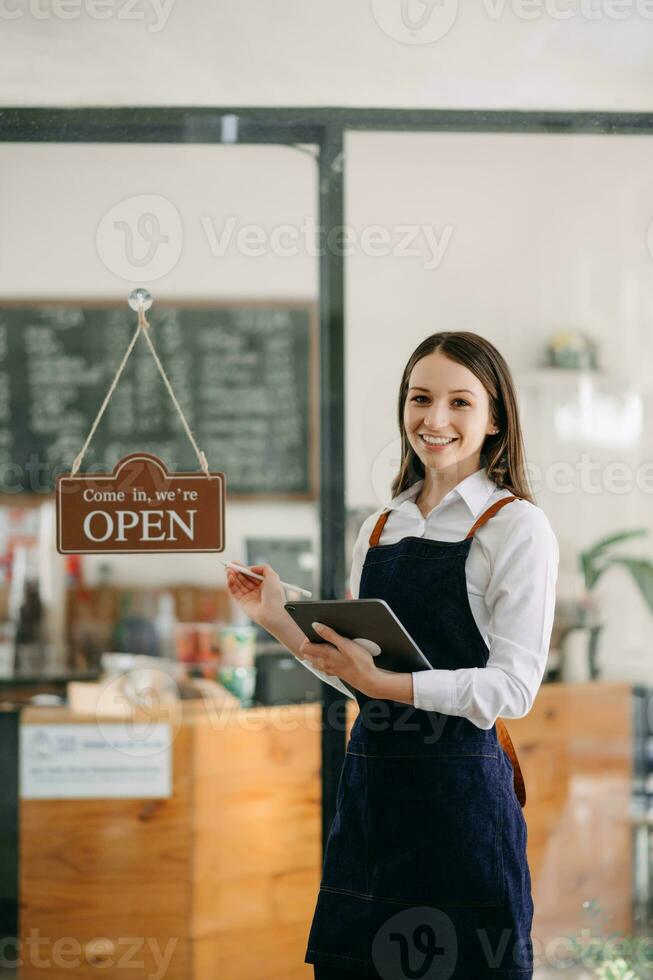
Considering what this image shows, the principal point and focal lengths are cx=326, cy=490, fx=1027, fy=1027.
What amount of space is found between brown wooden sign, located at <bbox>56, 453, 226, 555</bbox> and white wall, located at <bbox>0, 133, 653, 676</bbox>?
10 cm

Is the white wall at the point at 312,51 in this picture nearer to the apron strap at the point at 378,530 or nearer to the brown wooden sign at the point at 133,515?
the brown wooden sign at the point at 133,515

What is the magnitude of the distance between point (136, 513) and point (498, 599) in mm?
939

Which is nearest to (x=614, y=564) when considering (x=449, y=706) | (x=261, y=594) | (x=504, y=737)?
(x=504, y=737)

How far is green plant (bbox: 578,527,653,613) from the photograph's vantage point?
249cm

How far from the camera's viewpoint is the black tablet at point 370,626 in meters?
1.53

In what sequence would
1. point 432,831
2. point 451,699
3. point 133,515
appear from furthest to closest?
1. point 133,515
2. point 432,831
3. point 451,699

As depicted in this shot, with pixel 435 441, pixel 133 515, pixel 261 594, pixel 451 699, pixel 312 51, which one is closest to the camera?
pixel 451 699

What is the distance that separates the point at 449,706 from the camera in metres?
1.56

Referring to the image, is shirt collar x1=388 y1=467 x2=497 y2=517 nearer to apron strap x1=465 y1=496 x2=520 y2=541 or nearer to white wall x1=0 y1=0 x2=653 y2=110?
apron strap x1=465 y1=496 x2=520 y2=541

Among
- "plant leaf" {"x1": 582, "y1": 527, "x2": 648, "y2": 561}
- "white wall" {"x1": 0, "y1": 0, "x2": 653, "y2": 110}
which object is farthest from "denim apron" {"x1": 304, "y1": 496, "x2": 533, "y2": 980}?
"white wall" {"x1": 0, "y1": 0, "x2": 653, "y2": 110}

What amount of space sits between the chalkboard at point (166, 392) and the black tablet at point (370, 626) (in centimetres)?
81

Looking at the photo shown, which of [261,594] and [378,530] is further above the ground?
[378,530]

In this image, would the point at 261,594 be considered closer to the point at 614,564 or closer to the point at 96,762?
the point at 96,762

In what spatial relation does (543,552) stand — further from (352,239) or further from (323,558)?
(352,239)
